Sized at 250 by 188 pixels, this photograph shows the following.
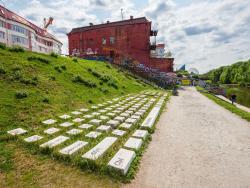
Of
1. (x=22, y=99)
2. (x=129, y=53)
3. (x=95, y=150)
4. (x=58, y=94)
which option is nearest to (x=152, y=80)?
(x=129, y=53)

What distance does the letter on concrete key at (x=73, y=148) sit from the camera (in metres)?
3.36

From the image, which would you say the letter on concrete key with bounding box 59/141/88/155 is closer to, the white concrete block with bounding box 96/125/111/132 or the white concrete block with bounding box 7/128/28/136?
the white concrete block with bounding box 96/125/111/132

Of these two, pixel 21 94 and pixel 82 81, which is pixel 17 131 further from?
pixel 82 81

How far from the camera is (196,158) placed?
11.8ft

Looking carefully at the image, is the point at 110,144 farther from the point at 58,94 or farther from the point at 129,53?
the point at 129,53

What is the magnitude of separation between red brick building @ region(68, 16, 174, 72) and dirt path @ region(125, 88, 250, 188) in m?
21.7

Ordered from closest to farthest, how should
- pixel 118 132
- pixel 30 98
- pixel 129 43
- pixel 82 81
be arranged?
pixel 118 132, pixel 30 98, pixel 82 81, pixel 129 43

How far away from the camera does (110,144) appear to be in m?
3.84

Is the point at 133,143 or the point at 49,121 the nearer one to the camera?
the point at 133,143

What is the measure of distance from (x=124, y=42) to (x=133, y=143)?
26947 millimetres

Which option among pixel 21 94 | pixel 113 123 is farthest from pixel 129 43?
pixel 113 123

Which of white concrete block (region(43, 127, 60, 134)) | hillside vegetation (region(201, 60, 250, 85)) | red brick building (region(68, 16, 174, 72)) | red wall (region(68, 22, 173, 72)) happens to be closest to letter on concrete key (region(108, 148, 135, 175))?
white concrete block (region(43, 127, 60, 134))

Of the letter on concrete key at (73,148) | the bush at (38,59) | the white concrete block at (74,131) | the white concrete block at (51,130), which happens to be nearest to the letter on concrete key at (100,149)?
the letter on concrete key at (73,148)

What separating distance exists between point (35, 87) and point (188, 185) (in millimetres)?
6947
